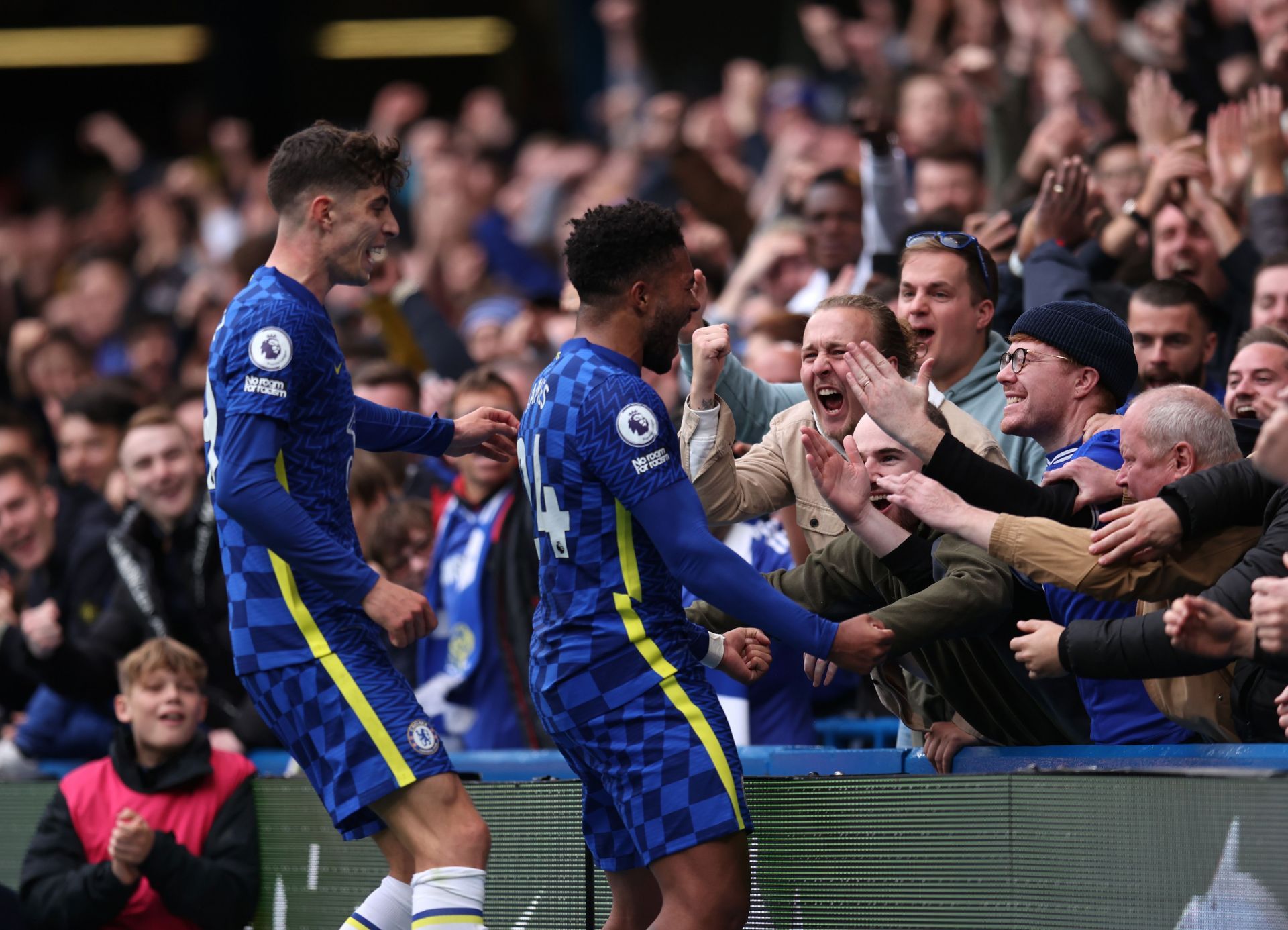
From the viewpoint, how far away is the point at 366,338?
10500 millimetres

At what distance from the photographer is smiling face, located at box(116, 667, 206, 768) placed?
21.5ft

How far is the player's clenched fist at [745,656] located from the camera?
4.94 metres

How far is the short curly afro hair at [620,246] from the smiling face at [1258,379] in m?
2.17

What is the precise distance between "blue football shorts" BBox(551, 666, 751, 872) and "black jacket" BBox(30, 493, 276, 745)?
11.3ft

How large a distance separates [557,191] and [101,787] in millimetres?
8048

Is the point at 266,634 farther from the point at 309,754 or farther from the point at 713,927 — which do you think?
the point at 713,927

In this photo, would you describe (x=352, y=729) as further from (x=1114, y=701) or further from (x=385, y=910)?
(x=1114, y=701)

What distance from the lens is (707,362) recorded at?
5.36m

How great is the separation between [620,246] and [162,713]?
291cm

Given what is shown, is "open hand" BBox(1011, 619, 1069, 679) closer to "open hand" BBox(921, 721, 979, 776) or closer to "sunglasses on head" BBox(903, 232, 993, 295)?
"open hand" BBox(921, 721, 979, 776)

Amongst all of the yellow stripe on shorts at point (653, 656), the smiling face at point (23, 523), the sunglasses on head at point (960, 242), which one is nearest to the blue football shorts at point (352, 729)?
the yellow stripe on shorts at point (653, 656)

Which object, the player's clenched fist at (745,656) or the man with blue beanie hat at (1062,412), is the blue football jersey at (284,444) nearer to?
the player's clenched fist at (745,656)

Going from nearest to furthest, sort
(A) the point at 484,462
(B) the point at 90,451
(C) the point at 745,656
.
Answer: (C) the point at 745,656 → (A) the point at 484,462 → (B) the point at 90,451

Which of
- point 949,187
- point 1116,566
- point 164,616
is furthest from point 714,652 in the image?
point 949,187
